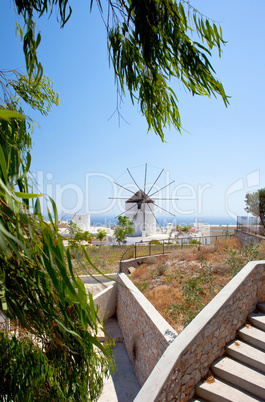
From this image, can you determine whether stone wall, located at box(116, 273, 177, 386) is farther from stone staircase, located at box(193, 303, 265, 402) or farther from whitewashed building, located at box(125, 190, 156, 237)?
whitewashed building, located at box(125, 190, 156, 237)

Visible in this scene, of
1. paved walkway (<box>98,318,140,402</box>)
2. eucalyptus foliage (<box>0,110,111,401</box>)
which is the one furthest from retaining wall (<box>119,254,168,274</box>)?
eucalyptus foliage (<box>0,110,111,401</box>)

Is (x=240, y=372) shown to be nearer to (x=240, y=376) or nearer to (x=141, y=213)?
(x=240, y=376)

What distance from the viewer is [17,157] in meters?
1.56

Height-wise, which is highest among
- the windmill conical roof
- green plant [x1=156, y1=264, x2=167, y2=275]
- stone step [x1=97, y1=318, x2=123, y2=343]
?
the windmill conical roof

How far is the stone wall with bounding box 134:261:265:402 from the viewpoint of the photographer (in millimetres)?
3533

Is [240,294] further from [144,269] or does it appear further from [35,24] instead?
[144,269]

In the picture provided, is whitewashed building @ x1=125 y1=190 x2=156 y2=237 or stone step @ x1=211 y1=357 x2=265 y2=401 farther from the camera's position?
whitewashed building @ x1=125 y1=190 x2=156 y2=237

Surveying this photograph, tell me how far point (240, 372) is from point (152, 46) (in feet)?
15.0

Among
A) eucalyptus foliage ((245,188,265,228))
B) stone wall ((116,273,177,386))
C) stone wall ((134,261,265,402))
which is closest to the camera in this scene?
stone wall ((134,261,265,402))

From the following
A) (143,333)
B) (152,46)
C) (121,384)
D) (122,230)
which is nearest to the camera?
(152,46)

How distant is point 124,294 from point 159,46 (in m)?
7.96

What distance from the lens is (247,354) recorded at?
4.22 meters

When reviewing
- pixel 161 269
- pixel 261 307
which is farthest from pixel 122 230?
pixel 261 307

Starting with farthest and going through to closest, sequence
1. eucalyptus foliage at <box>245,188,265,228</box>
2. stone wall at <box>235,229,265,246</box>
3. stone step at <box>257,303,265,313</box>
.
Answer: eucalyptus foliage at <box>245,188,265,228</box> < stone wall at <box>235,229,265,246</box> < stone step at <box>257,303,265,313</box>
